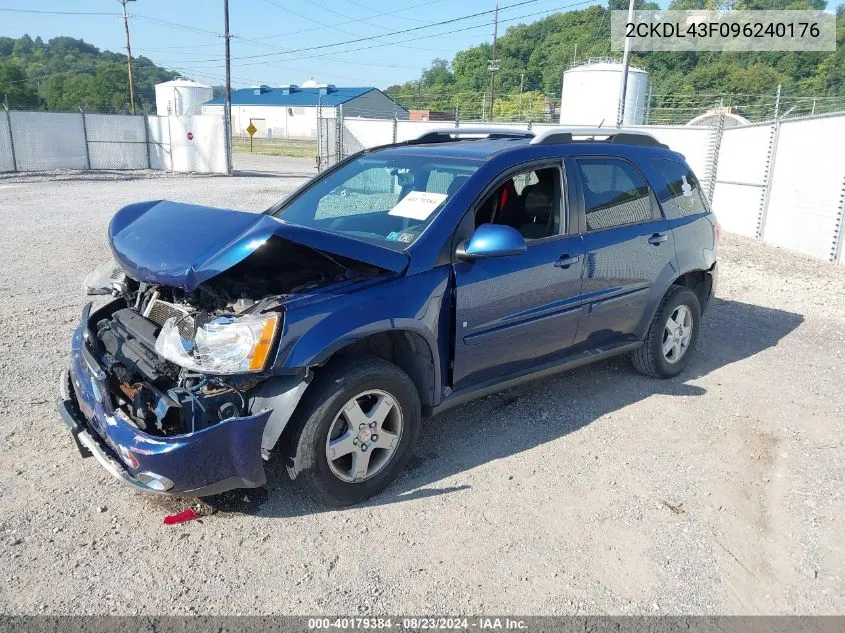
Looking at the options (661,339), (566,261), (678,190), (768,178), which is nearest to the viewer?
(566,261)

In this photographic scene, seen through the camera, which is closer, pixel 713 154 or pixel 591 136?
pixel 591 136

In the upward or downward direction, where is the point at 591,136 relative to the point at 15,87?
downward

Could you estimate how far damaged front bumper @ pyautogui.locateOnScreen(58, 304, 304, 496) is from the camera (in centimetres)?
282

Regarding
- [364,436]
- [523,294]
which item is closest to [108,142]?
[523,294]

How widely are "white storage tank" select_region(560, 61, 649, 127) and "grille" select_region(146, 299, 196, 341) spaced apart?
116 feet

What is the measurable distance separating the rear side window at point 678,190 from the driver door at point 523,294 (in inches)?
48.8

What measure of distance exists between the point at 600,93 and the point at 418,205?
36687 mm

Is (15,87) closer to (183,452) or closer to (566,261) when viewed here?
(566,261)

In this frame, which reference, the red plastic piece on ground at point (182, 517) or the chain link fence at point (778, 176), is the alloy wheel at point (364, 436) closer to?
the red plastic piece on ground at point (182, 517)

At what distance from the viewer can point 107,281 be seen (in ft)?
12.8

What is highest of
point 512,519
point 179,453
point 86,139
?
point 86,139

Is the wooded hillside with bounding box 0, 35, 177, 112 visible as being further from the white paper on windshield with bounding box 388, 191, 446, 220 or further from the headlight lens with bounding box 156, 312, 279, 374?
the headlight lens with bounding box 156, 312, 279, 374

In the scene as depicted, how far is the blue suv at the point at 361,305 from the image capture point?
2938 millimetres

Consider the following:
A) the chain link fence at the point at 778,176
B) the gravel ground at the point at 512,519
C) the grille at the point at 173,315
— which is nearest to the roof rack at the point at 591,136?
the gravel ground at the point at 512,519
